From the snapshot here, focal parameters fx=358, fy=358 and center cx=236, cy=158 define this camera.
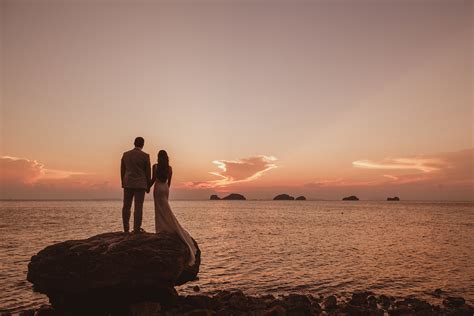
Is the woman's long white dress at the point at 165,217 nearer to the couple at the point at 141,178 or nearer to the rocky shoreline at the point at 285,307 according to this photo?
the couple at the point at 141,178

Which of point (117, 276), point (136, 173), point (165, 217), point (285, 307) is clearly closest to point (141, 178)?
point (136, 173)

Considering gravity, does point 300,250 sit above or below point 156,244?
below

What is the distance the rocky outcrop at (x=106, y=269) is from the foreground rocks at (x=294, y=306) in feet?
3.09

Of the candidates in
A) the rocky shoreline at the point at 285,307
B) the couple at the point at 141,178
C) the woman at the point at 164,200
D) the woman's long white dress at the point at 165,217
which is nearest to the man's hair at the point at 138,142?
the couple at the point at 141,178

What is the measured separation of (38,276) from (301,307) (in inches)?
476

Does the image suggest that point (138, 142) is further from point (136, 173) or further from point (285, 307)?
point (285, 307)

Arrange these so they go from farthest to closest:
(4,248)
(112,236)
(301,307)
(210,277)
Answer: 1. (4,248)
2. (210,277)
3. (301,307)
4. (112,236)

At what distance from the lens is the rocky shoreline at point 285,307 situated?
50.9ft

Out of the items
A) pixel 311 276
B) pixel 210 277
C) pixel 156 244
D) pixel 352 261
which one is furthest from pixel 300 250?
pixel 156 244

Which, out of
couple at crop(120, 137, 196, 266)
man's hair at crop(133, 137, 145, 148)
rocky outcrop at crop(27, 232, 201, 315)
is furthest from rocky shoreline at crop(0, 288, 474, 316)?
man's hair at crop(133, 137, 145, 148)

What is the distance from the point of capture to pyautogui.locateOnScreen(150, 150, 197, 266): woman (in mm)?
14484

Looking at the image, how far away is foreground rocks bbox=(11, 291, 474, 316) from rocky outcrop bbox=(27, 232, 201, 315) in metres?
0.94

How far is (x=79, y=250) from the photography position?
47.4ft

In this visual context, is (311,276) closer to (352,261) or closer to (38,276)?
(352,261)
